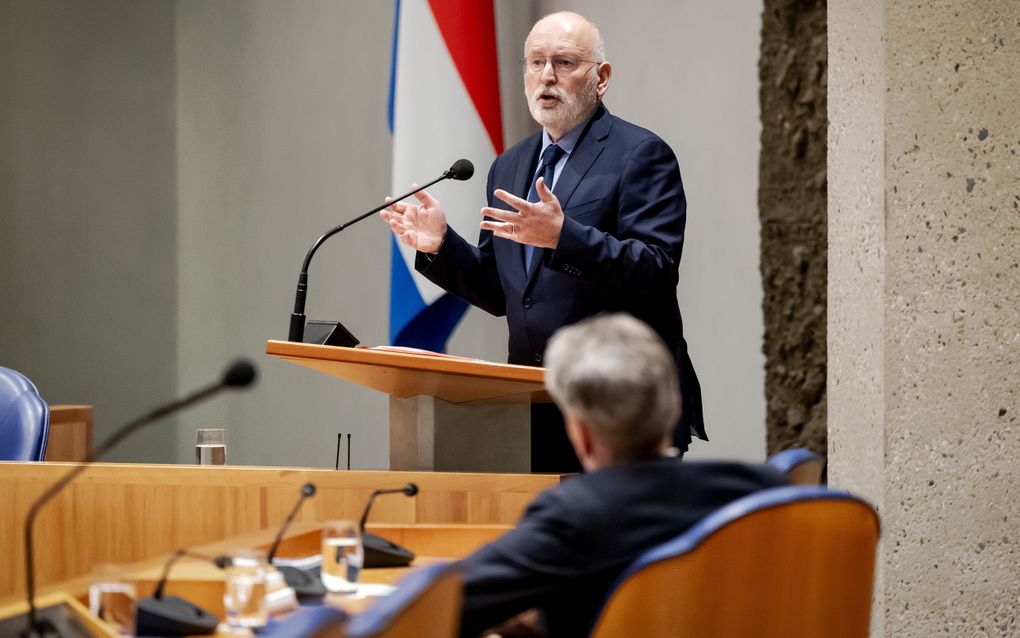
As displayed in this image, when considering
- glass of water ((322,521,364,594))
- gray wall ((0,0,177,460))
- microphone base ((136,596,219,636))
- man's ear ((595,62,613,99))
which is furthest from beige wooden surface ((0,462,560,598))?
gray wall ((0,0,177,460))

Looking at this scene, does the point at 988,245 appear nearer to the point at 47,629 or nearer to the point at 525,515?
the point at 525,515

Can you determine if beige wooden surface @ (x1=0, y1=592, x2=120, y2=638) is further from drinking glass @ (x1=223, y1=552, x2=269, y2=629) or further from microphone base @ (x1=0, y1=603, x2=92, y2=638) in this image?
drinking glass @ (x1=223, y1=552, x2=269, y2=629)

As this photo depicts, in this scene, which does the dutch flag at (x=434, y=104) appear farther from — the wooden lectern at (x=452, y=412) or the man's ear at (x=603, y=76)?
the wooden lectern at (x=452, y=412)

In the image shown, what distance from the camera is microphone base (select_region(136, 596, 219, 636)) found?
4.46ft

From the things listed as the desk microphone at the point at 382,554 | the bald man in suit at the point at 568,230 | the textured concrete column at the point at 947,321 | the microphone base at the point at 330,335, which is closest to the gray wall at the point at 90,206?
the bald man in suit at the point at 568,230

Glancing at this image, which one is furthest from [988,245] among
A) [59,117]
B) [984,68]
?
[59,117]

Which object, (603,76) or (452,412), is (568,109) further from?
(452,412)

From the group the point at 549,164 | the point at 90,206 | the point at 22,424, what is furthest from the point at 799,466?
the point at 90,206

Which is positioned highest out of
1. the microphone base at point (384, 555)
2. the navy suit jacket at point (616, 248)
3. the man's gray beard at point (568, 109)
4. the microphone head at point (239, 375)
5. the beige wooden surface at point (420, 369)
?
the man's gray beard at point (568, 109)

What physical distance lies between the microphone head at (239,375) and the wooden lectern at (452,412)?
0.90 metres

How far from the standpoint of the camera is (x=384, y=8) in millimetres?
5355

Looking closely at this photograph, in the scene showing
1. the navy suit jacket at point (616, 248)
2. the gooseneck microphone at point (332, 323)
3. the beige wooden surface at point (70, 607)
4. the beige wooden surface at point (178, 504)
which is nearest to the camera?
the beige wooden surface at point (70, 607)

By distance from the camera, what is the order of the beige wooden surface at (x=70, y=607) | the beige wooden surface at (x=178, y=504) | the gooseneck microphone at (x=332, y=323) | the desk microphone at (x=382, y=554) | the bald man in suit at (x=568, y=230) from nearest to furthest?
the beige wooden surface at (x=70, y=607)
the desk microphone at (x=382, y=554)
the beige wooden surface at (x=178, y=504)
the gooseneck microphone at (x=332, y=323)
the bald man in suit at (x=568, y=230)

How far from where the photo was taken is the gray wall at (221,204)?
17.7ft
